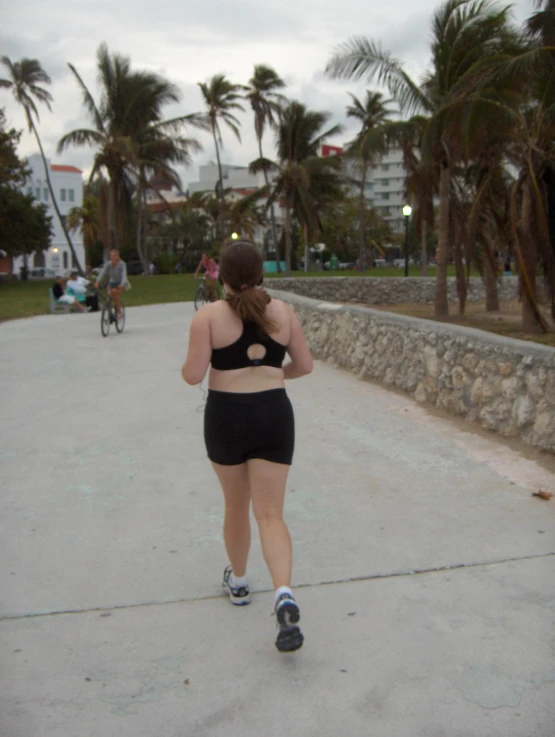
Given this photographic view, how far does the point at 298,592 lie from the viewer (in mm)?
3938

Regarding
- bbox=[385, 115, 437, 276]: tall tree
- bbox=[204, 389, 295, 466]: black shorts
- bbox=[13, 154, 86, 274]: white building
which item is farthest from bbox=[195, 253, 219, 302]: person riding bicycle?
bbox=[13, 154, 86, 274]: white building

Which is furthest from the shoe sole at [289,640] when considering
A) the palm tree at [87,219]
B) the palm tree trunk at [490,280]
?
the palm tree at [87,219]

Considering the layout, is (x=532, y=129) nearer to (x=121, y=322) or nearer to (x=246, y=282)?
(x=121, y=322)

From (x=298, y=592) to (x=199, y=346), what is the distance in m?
1.35

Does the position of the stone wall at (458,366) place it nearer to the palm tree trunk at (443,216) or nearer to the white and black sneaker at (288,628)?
the white and black sneaker at (288,628)

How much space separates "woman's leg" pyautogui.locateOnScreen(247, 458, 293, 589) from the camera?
335 cm

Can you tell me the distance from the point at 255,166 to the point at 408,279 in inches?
770

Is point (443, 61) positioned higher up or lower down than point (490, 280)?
higher up

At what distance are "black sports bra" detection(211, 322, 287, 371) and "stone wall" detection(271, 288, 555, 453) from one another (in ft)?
11.2

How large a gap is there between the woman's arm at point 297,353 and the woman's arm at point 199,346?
37 cm

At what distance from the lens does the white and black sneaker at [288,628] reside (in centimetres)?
318

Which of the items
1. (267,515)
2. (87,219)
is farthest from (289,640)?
(87,219)

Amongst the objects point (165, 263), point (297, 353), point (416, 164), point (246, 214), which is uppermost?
point (416, 164)

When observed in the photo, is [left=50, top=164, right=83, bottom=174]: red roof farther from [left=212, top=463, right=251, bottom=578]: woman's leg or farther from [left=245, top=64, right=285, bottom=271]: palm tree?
[left=212, top=463, right=251, bottom=578]: woman's leg
